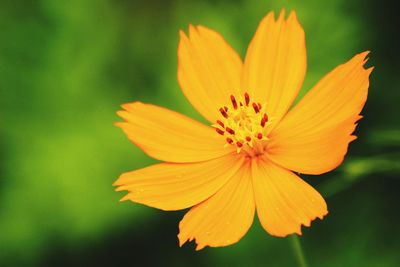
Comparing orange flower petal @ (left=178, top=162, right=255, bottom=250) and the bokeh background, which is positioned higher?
the bokeh background

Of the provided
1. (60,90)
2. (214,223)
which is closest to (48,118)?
(60,90)

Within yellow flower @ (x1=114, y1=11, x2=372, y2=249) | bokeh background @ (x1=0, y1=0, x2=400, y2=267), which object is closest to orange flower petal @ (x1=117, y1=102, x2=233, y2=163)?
yellow flower @ (x1=114, y1=11, x2=372, y2=249)

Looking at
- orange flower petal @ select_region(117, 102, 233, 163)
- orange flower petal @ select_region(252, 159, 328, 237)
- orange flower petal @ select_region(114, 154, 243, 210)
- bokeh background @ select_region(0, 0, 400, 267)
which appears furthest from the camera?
bokeh background @ select_region(0, 0, 400, 267)

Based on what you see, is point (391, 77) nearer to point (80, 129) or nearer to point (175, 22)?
point (175, 22)

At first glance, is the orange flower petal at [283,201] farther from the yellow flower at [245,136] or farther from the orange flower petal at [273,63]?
the orange flower petal at [273,63]

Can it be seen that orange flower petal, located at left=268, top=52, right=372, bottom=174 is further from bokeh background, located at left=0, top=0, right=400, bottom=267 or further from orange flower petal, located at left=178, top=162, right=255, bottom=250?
bokeh background, located at left=0, top=0, right=400, bottom=267

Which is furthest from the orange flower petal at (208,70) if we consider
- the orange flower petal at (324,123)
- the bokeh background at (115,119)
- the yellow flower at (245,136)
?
the bokeh background at (115,119)
